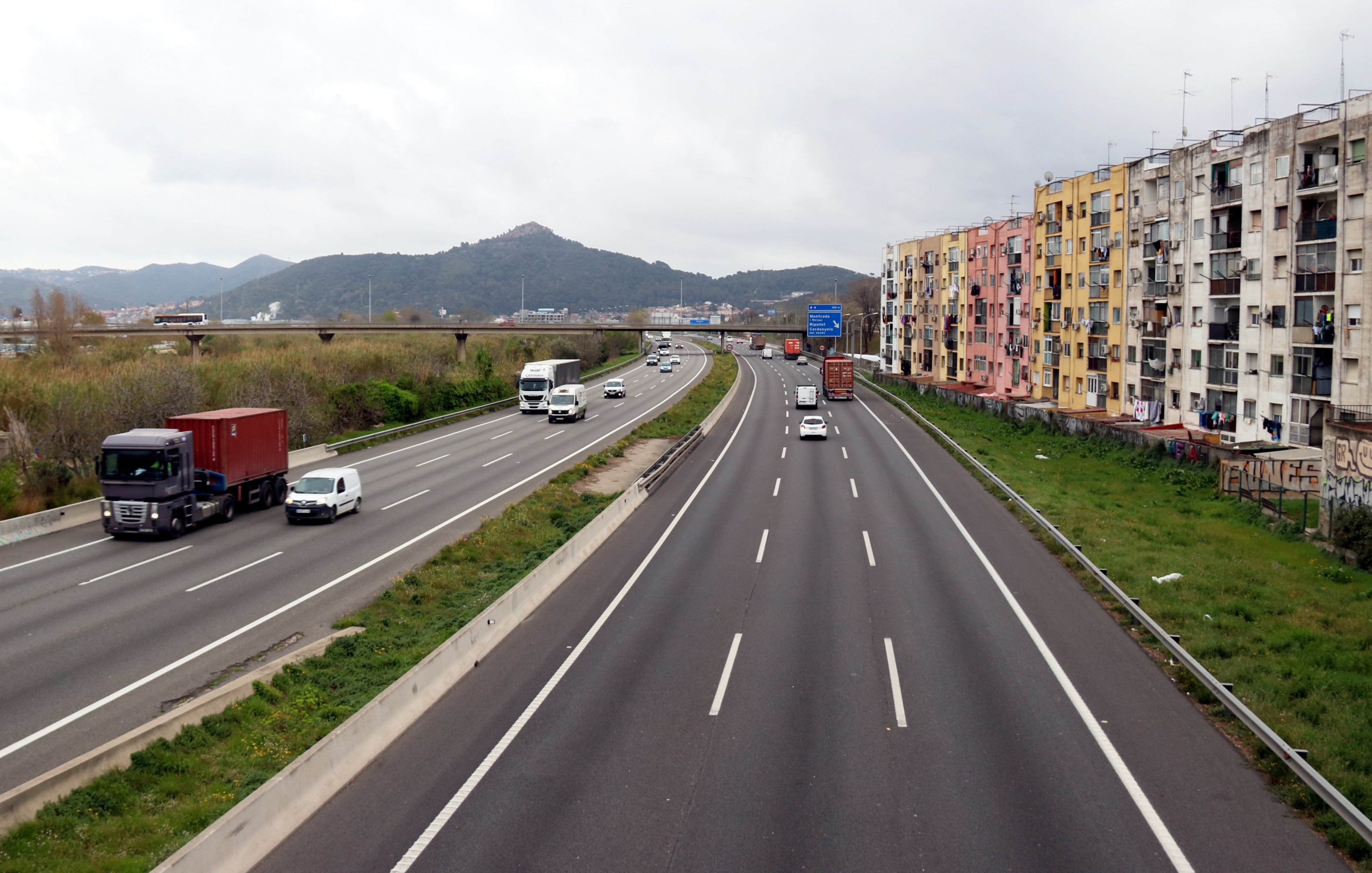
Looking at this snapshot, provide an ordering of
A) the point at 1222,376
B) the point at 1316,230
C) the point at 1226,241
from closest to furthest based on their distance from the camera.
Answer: the point at 1316,230 < the point at 1226,241 < the point at 1222,376

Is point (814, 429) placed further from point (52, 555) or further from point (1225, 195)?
point (52, 555)

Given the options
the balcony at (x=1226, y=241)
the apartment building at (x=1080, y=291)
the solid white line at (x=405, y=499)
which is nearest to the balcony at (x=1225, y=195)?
the balcony at (x=1226, y=241)

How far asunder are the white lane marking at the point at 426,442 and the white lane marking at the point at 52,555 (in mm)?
15841

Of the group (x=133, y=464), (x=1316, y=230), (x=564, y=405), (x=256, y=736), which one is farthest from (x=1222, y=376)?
(x=256, y=736)

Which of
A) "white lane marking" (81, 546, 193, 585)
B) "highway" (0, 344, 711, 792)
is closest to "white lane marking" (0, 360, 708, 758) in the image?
"highway" (0, 344, 711, 792)

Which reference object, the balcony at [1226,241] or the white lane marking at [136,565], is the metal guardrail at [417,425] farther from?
the balcony at [1226,241]

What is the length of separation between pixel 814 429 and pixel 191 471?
34.4 m

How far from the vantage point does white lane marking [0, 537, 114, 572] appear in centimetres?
2559

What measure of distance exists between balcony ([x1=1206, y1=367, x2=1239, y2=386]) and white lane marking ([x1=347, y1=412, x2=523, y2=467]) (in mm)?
45936

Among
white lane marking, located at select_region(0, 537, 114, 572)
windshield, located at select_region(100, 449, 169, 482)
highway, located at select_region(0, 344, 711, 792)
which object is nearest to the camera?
highway, located at select_region(0, 344, 711, 792)

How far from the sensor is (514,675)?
1669cm

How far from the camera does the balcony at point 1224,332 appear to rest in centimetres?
5097

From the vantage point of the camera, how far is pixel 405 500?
3578 cm

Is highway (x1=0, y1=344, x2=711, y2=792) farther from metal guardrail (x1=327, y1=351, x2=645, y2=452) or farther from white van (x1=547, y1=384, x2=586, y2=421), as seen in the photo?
white van (x1=547, y1=384, x2=586, y2=421)
